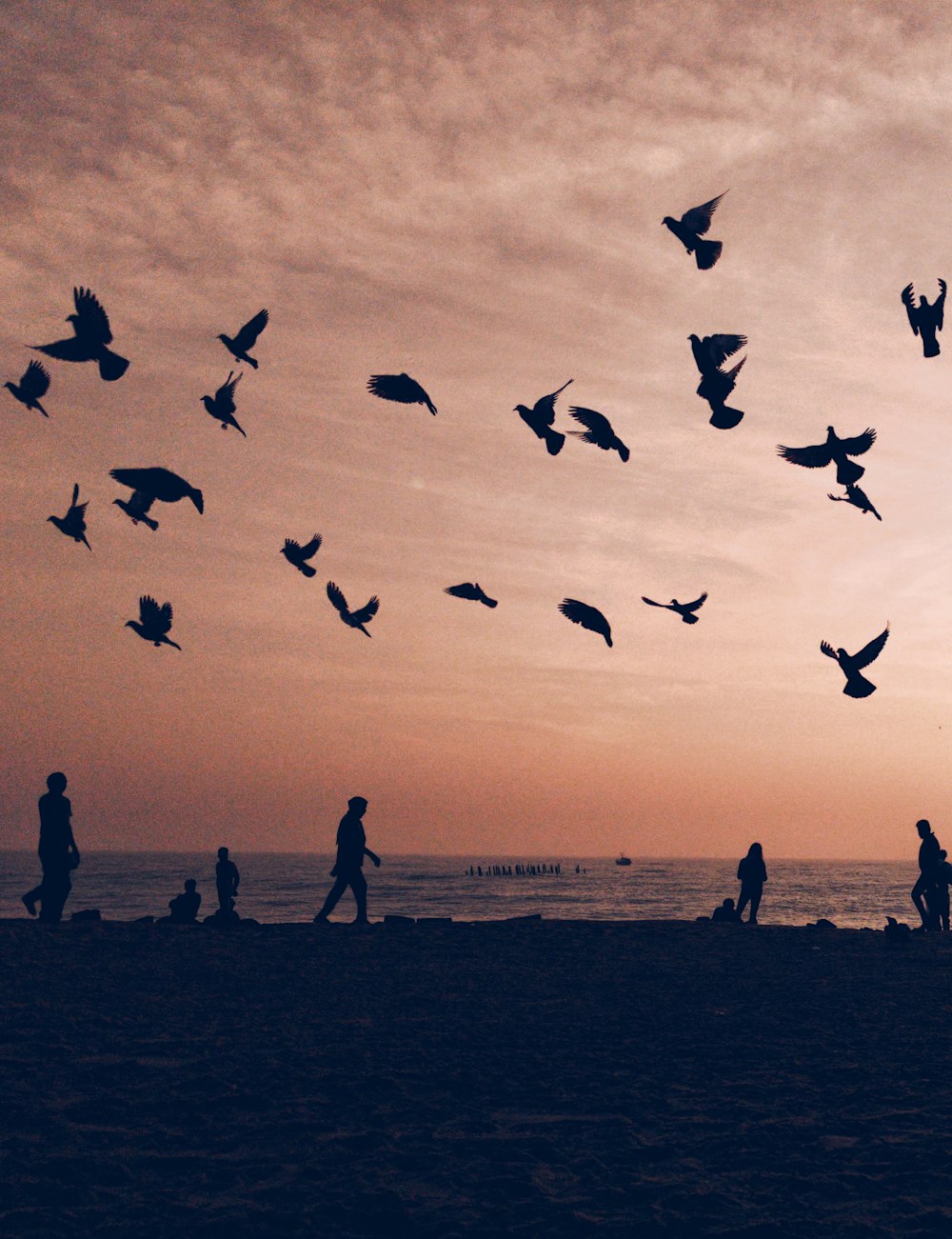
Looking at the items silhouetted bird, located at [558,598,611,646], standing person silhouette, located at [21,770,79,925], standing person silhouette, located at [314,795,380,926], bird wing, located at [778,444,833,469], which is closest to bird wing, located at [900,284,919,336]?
bird wing, located at [778,444,833,469]

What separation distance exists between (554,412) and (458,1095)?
323 inches

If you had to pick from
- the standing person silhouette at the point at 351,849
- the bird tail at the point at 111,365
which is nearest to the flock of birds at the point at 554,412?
the bird tail at the point at 111,365

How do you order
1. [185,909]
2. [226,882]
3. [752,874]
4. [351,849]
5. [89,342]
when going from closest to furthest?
[89,342], [351,849], [185,909], [226,882], [752,874]

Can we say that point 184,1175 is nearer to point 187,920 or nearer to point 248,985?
point 248,985

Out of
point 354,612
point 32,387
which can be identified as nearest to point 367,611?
point 354,612

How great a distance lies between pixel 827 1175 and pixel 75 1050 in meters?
5.33

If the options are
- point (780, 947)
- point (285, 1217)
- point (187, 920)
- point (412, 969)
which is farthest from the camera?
point (187, 920)

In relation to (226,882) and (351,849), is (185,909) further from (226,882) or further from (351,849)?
(351,849)

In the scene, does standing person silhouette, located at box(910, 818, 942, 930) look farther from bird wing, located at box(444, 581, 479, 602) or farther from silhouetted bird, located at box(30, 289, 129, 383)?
silhouetted bird, located at box(30, 289, 129, 383)

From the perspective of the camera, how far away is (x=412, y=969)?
12.1 metres

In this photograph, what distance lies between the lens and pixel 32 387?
12742mm

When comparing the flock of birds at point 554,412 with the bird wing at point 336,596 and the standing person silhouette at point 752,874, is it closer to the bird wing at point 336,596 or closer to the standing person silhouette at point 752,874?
the bird wing at point 336,596

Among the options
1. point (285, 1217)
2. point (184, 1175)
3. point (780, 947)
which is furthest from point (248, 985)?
point (780, 947)

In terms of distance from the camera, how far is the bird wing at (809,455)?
13422mm
